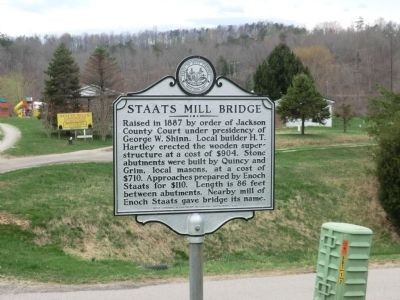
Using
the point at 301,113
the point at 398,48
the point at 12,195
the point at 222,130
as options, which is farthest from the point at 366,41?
the point at 222,130

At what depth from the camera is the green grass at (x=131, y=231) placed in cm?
1145

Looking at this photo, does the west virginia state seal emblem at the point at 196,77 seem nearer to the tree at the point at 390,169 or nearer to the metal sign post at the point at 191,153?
the metal sign post at the point at 191,153

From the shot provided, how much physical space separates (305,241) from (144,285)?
11.4m

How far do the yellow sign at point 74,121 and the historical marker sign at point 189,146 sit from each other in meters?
34.2

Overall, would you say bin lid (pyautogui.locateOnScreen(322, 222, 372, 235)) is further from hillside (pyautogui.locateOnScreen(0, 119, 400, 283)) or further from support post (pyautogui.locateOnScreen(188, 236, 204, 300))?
hillside (pyautogui.locateOnScreen(0, 119, 400, 283))

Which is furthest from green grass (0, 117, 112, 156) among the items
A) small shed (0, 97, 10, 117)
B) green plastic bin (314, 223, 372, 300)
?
small shed (0, 97, 10, 117)

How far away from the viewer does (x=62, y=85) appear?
43.3 m

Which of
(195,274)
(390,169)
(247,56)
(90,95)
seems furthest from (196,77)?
(247,56)

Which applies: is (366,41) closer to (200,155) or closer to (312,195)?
(312,195)

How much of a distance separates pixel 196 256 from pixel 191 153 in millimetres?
844

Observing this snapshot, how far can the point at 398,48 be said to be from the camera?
395 feet

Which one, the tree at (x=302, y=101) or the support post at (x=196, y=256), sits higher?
the tree at (x=302, y=101)

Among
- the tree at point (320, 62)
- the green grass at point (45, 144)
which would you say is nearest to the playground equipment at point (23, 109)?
the green grass at point (45, 144)

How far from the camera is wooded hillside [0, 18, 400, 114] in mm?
103456
